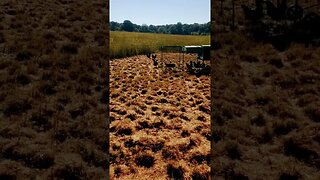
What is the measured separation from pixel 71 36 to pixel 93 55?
11.7 feet

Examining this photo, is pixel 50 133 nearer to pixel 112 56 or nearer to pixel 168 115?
pixel 168 115

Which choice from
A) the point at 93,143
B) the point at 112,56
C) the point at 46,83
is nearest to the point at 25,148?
the point at 93,143

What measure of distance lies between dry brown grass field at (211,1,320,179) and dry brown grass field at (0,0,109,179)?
311 centimetres

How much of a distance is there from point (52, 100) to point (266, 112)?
668cm

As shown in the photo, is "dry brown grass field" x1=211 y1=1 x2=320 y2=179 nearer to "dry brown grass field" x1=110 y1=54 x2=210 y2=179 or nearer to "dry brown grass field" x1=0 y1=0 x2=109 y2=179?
"dry brown grass field" x1=110 y1=54 x2=210 y2=179

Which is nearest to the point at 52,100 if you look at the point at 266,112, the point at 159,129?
the point at 159,129

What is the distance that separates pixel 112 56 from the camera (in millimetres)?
24250

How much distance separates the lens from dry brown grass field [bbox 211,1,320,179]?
6969 millimetres

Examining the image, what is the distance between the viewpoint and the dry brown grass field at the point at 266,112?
697cm

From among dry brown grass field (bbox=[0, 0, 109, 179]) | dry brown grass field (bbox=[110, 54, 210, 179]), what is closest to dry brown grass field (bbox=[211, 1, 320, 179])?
dry brown grass field (bbox=[110, 54, 210, 179])

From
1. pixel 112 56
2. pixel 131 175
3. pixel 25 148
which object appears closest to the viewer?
pixel 131 175

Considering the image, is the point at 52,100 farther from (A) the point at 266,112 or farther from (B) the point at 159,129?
(A) the point at 266,112

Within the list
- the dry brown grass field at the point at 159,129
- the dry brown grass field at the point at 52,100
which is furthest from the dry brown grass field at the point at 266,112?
the dry brown grass field at the point at 52,100

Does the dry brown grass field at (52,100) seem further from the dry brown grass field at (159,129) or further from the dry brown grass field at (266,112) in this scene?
the dry brown grass field at (266,112)
